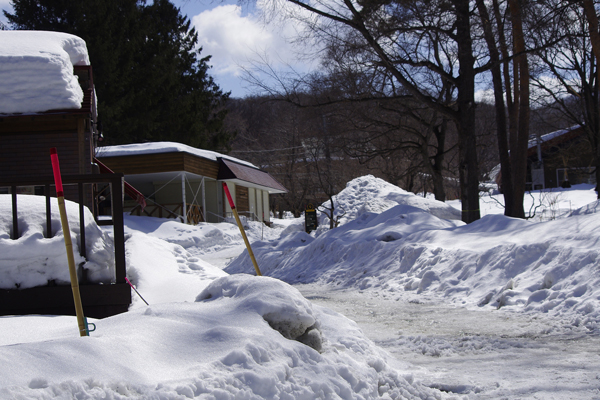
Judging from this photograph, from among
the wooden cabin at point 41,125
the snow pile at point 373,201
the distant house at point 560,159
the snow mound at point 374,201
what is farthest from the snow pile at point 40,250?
the distant house at point 560,159

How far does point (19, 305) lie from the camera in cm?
522

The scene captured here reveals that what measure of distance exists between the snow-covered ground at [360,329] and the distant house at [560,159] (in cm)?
2408

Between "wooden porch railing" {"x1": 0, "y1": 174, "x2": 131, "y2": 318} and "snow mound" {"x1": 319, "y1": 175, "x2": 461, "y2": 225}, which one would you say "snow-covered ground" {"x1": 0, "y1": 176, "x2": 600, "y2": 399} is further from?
"snow mound" {"x1": 319, "y1": 175, "x2": 461, "y2": 225}

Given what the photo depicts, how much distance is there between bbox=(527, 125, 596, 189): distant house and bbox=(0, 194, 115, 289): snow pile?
28717 mm

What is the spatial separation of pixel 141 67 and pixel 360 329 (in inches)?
1351

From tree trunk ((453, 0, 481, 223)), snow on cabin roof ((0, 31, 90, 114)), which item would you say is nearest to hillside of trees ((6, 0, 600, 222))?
tree trunk ((453, 0, 481, 223))

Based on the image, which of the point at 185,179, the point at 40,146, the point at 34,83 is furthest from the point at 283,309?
the point at 185,179

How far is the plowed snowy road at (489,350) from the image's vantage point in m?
3.72

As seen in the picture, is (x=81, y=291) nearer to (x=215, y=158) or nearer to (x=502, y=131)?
(x=502, y=131)

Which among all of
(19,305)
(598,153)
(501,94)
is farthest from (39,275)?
(598,153)

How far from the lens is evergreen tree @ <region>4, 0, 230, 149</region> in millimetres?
30344

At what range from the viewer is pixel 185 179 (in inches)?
1014

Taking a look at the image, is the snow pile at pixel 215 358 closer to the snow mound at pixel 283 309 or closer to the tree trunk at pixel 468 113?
the snow mound at pixel 283 309

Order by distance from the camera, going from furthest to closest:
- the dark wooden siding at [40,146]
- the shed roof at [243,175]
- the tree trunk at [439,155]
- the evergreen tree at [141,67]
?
the evergreen tree at [141,67] → the shed roof at [243,175] → the tree trunk at [439,155] → the dark wooden siding at [40,146]
